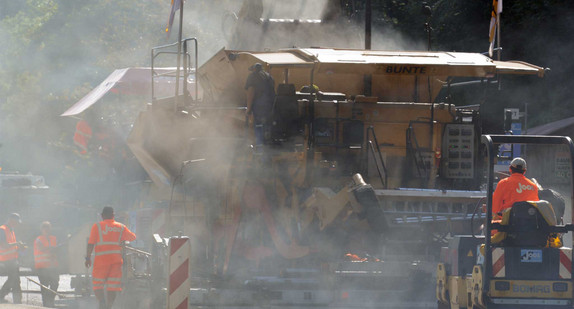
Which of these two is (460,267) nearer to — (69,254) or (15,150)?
(69,254)

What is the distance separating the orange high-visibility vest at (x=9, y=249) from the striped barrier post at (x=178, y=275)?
645 centimetres

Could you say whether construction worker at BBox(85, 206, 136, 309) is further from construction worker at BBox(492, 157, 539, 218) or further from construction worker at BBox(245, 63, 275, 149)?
construction worker at BBox(492, 157, 539, 218)

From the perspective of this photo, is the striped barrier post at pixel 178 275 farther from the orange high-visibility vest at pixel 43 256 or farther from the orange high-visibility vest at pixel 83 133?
the orange high-visibility vest at pixel 83 133

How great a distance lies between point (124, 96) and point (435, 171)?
11010mm

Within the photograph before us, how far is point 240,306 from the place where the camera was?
34.7 ft

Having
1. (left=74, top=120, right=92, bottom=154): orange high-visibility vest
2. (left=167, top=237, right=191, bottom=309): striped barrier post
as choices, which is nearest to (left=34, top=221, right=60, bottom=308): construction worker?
(left=167, top=237, right=191, bottom=309): striped barrier post

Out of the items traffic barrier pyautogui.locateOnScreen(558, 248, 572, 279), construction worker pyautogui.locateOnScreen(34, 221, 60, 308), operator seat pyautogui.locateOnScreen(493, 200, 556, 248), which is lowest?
construction worker pyautogui.locateOnScreen(34, 221, 60, 308)

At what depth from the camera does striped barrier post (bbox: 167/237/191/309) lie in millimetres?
9281

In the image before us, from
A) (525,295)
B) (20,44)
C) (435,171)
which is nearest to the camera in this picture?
(525,295)

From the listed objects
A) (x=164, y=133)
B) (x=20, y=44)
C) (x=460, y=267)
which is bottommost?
(x=460, y=267)

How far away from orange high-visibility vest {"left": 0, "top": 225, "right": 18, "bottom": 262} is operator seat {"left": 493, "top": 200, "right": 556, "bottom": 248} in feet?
29.6

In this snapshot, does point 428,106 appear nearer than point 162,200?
Yes

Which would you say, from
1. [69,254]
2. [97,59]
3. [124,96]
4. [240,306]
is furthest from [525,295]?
[97,59]

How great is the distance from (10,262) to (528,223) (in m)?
9.11
